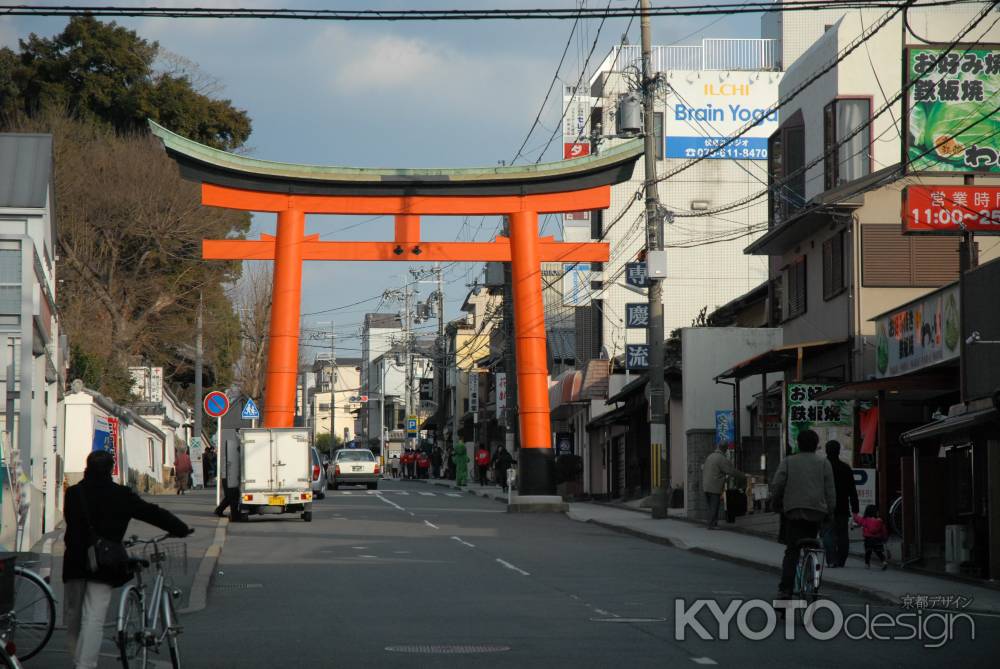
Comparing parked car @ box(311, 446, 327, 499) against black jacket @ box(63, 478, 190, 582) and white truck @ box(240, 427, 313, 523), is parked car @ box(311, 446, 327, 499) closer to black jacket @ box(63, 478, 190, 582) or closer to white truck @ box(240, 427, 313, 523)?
white truck @ box(240, 427, 313, 523)

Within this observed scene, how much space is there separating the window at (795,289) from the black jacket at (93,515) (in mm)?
23628

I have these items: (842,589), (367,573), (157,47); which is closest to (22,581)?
(367,573)

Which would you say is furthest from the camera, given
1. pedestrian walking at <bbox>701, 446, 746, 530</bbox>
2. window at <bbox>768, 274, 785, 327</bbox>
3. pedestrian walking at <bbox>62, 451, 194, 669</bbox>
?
window at <bbox>768, 274, 785, 327</bbox>

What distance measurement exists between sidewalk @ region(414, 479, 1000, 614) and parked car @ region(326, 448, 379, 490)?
61.2 ft

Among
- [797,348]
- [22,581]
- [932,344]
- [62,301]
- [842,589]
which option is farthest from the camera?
[62,301]

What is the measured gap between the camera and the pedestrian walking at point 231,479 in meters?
30.8

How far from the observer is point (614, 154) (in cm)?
3572

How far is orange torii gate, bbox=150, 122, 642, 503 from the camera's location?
34.9 metres

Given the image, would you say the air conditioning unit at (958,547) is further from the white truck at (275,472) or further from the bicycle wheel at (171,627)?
the white truck at (275,472)

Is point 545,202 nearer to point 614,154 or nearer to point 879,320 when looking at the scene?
point 614,154

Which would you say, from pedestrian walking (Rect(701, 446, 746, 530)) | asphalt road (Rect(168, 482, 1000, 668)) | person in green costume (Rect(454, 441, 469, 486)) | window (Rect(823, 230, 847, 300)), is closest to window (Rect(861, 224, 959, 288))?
window (Rect(823, 230, 847, 300))

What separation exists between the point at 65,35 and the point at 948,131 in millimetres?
37687

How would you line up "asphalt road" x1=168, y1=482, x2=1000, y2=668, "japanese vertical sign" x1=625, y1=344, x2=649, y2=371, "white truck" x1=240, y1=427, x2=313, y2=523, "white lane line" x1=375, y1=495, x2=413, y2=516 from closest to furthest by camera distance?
"asphalt road" x1=168, y1=482, x2=1000, y2=668 < "white truck" x1=240, y1=427, x2=313, y2=523 < "white lane line" x1=375, y1=495, x2=413, y2=516 < "japanese vertical sign" x1=625, y1=344, x2=649, y2=371

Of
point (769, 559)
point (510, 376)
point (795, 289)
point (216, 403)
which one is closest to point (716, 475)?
point (795, 289)
